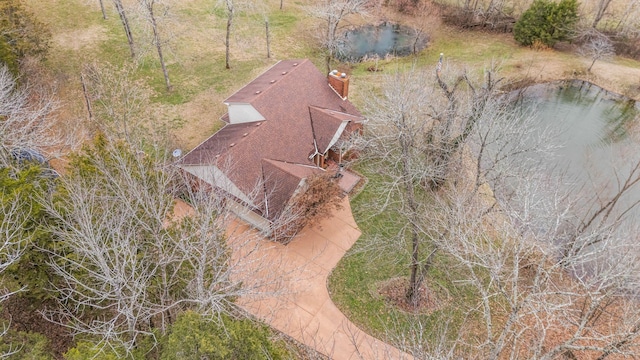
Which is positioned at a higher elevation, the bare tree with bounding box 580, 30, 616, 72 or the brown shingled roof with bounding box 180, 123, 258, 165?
the bare tree with bounding box 580, 30, 616, 72

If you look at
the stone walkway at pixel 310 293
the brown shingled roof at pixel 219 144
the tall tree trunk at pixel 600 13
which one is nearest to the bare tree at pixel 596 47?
the tall tree trunk at pixel 600 13

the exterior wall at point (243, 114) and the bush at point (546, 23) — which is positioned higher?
the bush at point (546, 23)

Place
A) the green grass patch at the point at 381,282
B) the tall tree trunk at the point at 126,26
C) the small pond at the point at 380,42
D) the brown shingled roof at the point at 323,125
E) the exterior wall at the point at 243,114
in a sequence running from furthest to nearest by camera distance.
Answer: the small pond at the point at 380,42, the tall tree trunk at the point at 126,26, the brown shingled roof at the point at 323,125, the exterior wall at the point at 243,114, the green grass patch at the point at 381,282

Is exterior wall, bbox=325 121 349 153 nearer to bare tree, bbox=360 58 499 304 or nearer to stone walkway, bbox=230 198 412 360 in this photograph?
bare tree, bbox=360 58 499 304

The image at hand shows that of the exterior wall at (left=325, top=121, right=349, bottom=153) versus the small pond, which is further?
the small pond

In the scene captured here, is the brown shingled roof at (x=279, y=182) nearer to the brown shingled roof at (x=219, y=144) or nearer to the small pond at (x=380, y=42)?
the brown shingled roof at (x=219, y=144)

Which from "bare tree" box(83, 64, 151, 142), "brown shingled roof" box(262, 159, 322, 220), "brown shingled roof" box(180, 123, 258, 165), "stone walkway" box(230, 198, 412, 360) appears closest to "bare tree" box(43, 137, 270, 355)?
→ "stone walkway" box(230, 198, 412, 360)

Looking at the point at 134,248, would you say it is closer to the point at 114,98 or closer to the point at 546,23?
the point at 114,98
